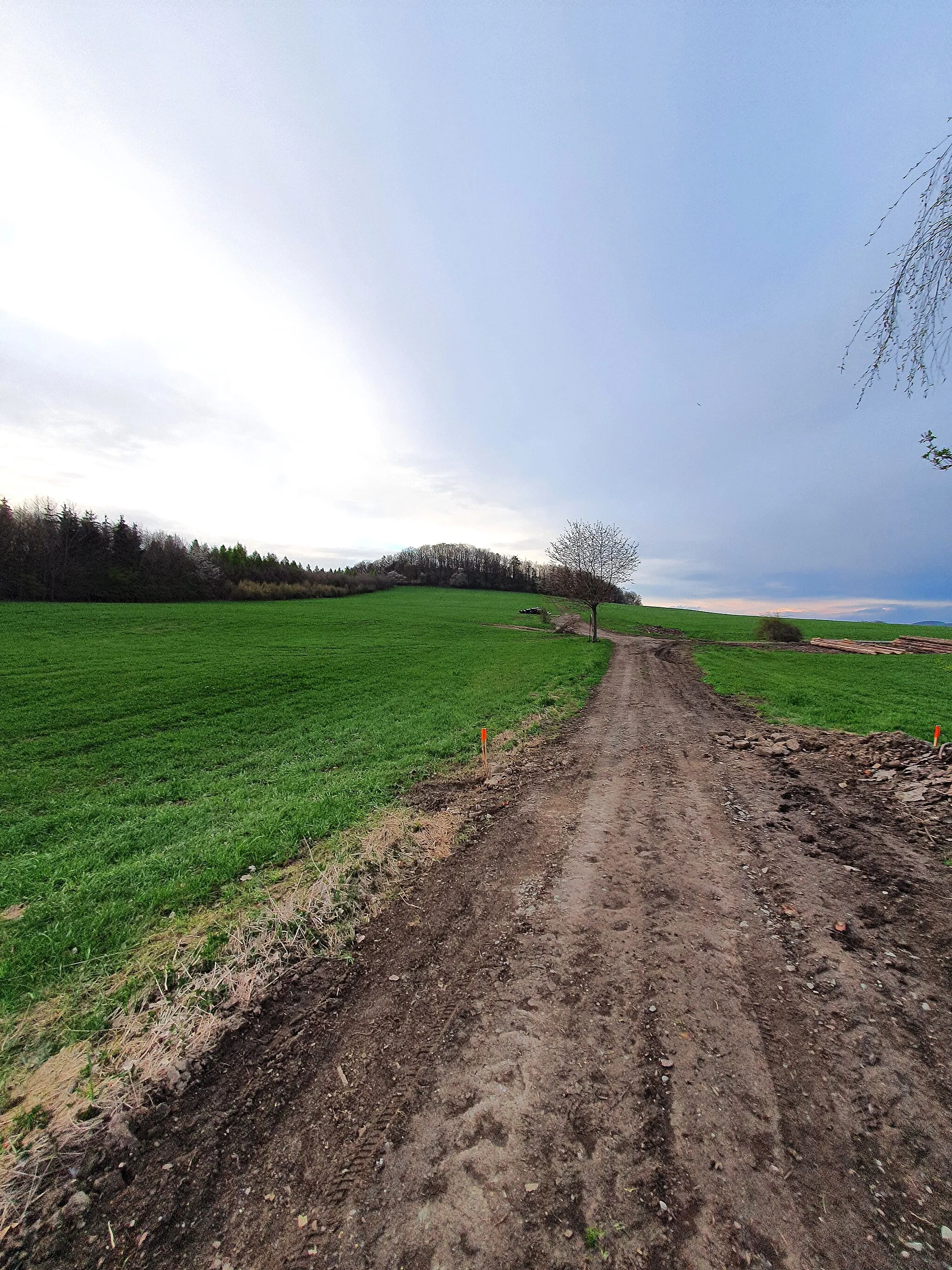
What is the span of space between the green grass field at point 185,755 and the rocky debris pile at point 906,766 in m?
7.78

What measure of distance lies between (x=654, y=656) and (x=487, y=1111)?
2825 centimetres

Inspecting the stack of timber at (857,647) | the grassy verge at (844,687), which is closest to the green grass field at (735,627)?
the stack of timber at (857,647)

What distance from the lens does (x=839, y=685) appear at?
1858cm

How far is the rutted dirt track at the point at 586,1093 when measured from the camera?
2.41m

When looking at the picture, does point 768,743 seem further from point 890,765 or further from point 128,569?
point 128,569

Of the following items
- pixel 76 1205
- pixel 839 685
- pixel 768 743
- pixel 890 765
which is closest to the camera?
pixel 76 1205

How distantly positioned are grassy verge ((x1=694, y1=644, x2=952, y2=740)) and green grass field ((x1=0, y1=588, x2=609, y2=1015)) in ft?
21.8

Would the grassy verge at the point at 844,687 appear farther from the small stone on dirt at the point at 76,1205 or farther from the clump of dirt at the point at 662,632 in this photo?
the small stone on dirt at the point at 76,1205

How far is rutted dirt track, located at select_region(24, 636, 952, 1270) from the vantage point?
2.41 m

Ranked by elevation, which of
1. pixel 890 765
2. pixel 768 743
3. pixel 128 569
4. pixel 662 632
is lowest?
pixel 768 743

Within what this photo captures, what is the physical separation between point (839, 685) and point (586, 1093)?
21215 mm

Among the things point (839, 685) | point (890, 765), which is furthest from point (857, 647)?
point (890, 765)

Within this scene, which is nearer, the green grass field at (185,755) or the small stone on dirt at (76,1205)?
the small stone on dirt at (76,1205)

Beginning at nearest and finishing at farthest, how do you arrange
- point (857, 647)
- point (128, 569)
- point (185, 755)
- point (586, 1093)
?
point (586, 1093)
point (185, 755)
point (857, 647)
point (128, 569)
